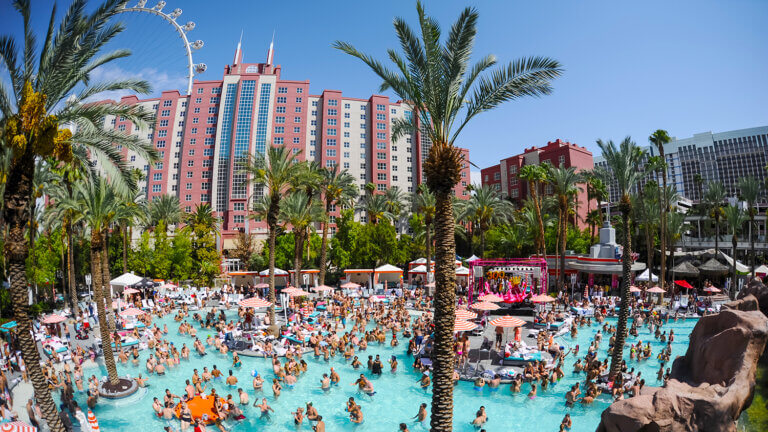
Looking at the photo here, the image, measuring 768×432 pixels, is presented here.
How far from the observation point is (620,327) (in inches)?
713

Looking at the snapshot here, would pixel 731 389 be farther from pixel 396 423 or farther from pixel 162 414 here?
pixel 162 414

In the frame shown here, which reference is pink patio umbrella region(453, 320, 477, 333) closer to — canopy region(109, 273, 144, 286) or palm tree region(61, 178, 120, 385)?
palm tree region(61, 178, 120, 385)

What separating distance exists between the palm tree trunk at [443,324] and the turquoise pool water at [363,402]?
5.50 meters

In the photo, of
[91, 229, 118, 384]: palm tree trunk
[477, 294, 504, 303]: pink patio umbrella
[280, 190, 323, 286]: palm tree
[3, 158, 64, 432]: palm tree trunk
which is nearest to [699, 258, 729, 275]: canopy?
[477, 294, 504, 303]: pink patio umbrella

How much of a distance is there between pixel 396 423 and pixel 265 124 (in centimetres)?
6851

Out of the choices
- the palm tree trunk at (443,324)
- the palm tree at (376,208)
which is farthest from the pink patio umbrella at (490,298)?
the palm tree at (376,208)

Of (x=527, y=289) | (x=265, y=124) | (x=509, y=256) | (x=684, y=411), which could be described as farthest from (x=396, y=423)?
(x=265, y=124)

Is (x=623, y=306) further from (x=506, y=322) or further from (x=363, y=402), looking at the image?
(x=363, y=402)

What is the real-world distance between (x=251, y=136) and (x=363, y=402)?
65838 millimetres

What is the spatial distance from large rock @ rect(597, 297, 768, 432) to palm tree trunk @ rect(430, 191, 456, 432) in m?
3.52

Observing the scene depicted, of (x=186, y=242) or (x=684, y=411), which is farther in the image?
(x=186, y=242)

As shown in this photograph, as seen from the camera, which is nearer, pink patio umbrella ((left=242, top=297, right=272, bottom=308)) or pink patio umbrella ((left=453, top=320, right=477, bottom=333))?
pink patio umbrella ((left=453, top=320, right=477, bottom=333))

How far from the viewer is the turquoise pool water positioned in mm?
16062

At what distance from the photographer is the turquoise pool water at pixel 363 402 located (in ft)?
52.7
